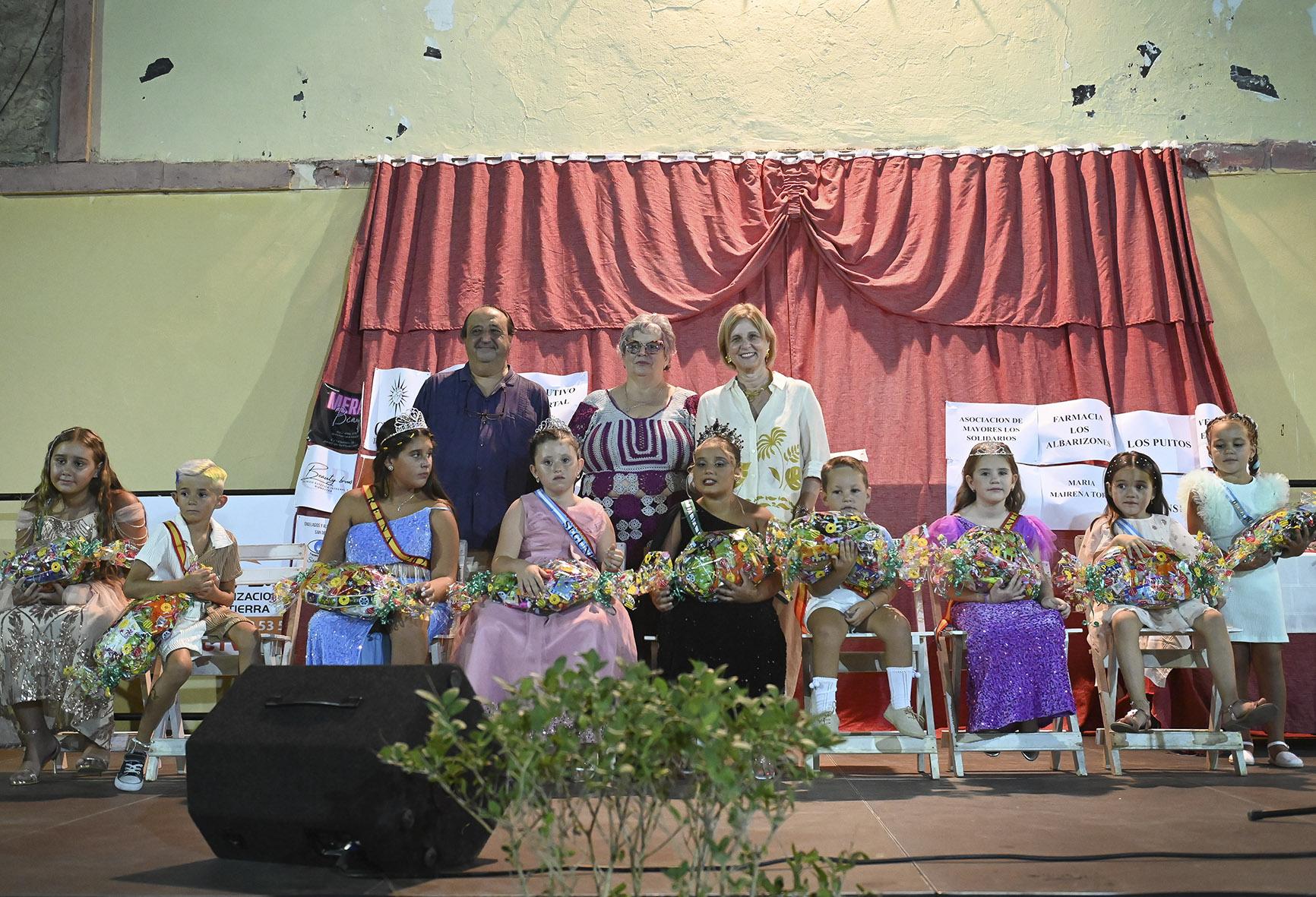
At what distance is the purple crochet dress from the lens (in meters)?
4.41

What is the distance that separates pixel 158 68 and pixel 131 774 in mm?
4234

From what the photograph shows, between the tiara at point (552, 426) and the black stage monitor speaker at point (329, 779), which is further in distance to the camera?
the tiara at point (552, 426)

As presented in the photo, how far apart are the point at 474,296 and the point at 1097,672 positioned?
349 centimetres

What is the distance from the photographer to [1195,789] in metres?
3.94

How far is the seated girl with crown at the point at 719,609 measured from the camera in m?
4.32

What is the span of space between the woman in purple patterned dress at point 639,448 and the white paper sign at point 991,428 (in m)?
1.72

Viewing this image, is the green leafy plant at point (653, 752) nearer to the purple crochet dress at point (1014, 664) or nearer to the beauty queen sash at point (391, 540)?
the beauty queen sash at point (391, 540)

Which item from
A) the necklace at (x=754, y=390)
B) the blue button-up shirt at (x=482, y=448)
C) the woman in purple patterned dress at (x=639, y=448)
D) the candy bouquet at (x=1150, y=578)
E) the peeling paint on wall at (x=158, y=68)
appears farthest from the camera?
the peeling paint on wall at (x=158, y=68)

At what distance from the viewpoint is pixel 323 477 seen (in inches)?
234

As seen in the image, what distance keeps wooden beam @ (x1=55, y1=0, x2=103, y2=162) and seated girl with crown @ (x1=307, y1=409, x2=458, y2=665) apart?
325cm

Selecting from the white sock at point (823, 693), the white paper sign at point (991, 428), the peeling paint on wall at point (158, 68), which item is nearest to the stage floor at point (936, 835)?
the white sock at point (823, 693)

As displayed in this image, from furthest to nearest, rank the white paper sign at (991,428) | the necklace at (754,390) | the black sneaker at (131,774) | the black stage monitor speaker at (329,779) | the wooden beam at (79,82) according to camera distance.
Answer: the wooden beam at (79,82) < the white paper sign at (991,428) < the necklace at (754,390) < the black sneaker at (131,774) < the black stage monitor speaker at (329,779)

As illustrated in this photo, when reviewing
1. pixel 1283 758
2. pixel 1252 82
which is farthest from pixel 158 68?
pixel 1283 758

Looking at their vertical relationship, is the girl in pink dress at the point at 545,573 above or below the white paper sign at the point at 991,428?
below
